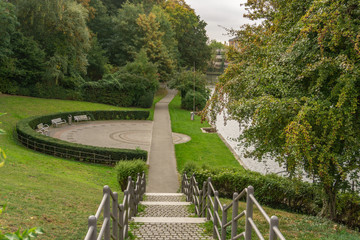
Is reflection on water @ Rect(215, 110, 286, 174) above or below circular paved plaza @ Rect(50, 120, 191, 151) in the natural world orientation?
above

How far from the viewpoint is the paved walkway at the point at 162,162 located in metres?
14.5

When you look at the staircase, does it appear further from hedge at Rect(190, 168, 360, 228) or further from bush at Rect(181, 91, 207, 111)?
bush at Rect(181, 91, 207, 111)

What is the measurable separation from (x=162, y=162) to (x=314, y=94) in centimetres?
1178

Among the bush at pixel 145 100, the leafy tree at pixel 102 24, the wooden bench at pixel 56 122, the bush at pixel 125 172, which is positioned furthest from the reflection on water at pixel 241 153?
the leafy tree at pixel 102 24

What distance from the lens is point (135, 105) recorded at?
40938 mm

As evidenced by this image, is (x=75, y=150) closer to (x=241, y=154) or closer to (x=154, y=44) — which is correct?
(x=241, y=154)

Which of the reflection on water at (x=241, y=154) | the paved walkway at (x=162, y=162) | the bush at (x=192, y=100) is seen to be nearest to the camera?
the paved walkway at (x=162, y=162)

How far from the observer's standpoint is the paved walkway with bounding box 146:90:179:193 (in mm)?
14461

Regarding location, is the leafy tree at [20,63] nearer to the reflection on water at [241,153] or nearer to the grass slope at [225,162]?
the grass slope at [225,162]

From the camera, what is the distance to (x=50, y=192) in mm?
8836

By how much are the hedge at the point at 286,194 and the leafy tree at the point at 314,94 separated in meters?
0.50

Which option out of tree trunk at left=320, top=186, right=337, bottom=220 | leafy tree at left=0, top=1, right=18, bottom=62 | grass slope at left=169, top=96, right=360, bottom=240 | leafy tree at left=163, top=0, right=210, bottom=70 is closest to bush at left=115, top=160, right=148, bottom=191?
grass slope at left=169, top=96, right=360, bottom=240

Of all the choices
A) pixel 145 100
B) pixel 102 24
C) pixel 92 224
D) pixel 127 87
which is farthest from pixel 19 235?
pixel 102 24

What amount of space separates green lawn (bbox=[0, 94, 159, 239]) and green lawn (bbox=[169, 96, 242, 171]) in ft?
16.4
